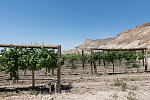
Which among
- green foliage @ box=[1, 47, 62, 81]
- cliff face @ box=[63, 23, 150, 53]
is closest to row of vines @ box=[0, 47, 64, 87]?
green foliage @ box=[1, 47, 62, 81]

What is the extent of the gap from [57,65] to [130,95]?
10.4ft

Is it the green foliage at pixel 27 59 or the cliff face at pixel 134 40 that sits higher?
the cliff face at pixel 134 40

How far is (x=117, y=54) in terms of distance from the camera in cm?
1060

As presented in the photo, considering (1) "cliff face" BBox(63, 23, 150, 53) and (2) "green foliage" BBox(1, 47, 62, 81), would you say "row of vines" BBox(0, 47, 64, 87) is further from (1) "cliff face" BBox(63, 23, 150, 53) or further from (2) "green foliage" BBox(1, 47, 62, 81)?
(1) "cliff face" BBox(63, 23, 150, 53)

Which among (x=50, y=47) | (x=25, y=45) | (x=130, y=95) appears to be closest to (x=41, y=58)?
(x=50, y=47)

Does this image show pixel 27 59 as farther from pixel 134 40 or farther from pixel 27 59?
pixel 134 40

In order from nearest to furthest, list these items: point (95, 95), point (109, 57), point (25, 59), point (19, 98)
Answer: point (19, 98) < point (95, 95) < point (25, 59) < point (109, 57)

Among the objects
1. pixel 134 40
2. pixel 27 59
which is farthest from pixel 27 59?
pixel 134 40

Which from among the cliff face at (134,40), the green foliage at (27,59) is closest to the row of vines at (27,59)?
the green foliage at (27,59)

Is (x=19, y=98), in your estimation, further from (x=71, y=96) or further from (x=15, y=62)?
(x=71, y=96)

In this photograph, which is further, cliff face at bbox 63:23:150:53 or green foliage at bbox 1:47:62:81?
cliff face at bbox 63:23:150:53

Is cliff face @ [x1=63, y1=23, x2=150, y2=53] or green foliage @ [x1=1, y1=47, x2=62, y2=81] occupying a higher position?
cliff face @ [x1=63, y1=23, x2=150, y2=53]

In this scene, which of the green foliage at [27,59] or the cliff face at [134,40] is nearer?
→ the green foliage at [27,59]

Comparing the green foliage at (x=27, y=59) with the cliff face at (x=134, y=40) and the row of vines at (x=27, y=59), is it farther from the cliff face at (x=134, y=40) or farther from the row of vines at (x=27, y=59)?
the cliff face at (x=134, y=40)
